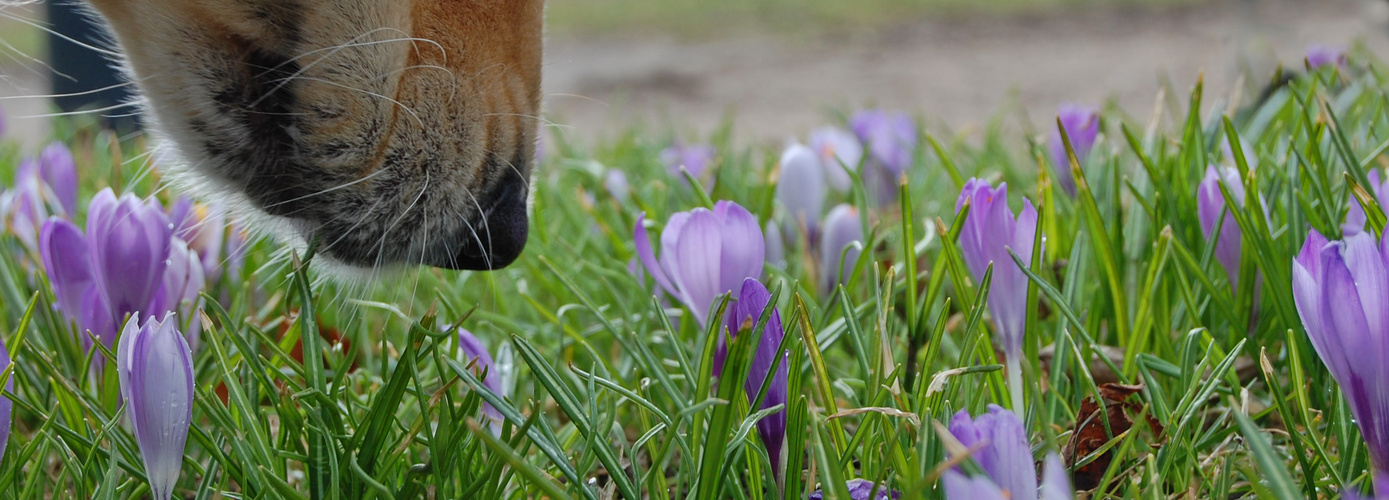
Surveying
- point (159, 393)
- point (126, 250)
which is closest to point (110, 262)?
point (126, 250)

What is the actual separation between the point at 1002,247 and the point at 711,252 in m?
0.24

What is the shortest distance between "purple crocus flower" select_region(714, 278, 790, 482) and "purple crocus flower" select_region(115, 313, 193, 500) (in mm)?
388

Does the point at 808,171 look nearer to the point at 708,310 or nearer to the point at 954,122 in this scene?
the point at 708,310

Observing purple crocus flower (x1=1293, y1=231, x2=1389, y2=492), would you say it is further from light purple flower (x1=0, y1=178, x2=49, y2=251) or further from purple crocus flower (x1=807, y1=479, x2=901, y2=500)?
light purple flower (x1=0, y1=178, x2=49, y2=251)

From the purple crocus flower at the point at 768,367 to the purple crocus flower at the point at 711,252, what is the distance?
0.10m

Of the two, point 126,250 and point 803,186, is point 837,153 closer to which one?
point 803,186

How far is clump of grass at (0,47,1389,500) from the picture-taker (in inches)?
29.7

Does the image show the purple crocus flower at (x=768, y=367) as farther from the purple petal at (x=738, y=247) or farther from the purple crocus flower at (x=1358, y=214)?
the purple crocus flower at (x=1358, y=214)

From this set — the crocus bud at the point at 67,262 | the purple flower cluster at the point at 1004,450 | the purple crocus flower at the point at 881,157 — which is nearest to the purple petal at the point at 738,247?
the purple flower cluster at the point at 1004,450

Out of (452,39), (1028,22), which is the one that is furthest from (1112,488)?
(1028,22)

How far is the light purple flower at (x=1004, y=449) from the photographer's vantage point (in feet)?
1.92

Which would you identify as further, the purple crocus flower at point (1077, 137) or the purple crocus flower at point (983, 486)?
the purple crocus flower at point (1077, 137)

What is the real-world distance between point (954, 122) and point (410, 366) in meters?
5.57

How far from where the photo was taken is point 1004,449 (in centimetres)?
59
